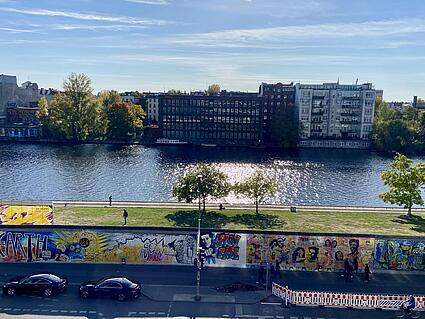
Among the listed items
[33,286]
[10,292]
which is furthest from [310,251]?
[10,292]

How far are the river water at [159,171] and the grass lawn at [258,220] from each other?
17847 millimetres

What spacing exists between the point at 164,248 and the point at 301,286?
1048cm

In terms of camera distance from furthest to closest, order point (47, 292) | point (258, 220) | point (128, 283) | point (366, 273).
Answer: point (258, 220), point (366, 273), point (128, 283), point (47, 292)

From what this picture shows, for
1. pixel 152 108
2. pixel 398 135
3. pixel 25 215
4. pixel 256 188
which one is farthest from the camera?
pixel 152 108

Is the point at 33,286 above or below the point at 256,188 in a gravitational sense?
below

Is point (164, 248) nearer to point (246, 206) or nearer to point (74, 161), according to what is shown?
point (246, 206)

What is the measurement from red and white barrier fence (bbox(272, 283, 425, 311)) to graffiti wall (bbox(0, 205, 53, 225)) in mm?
22336

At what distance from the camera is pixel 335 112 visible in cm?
14950

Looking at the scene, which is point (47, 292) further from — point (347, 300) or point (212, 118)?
point (212, 118)

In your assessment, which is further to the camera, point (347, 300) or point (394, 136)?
point (394, 136)

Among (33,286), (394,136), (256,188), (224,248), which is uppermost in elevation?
(394,136)

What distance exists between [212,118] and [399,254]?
121m

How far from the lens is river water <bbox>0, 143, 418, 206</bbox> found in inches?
2810

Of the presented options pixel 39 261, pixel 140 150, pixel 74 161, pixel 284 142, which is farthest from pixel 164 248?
pixel 284 142
